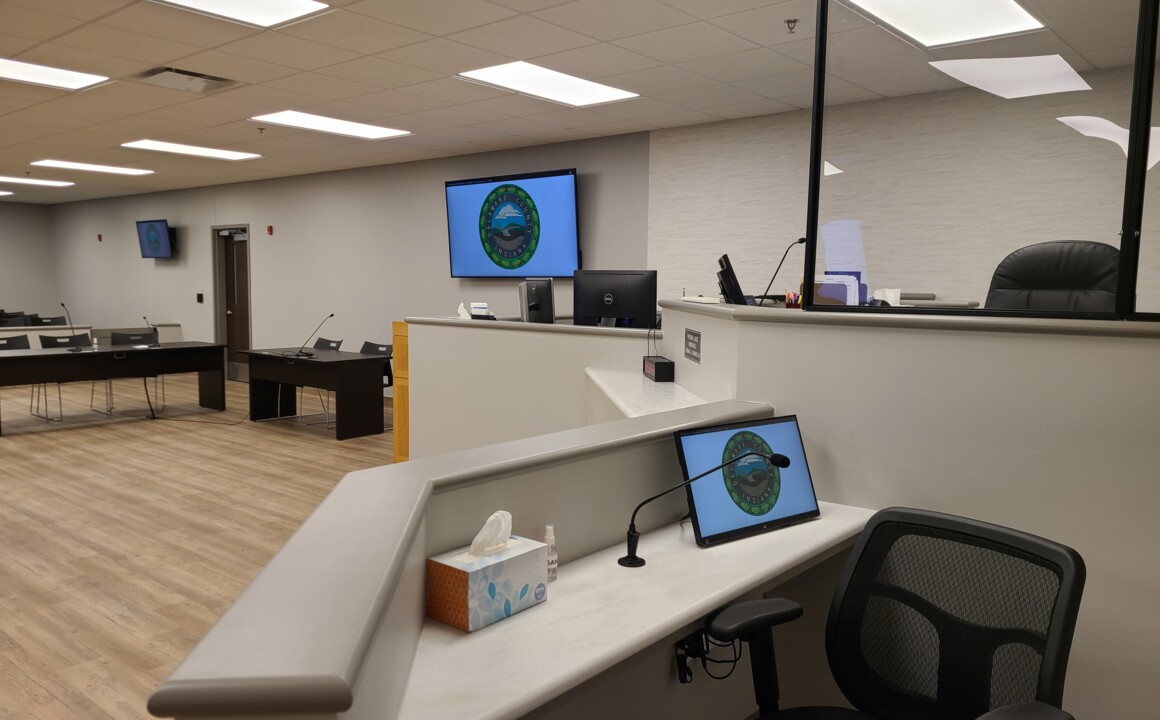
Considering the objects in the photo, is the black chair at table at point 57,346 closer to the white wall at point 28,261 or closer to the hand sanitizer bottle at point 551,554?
the white wall at point 28,261

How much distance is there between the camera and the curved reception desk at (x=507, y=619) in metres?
0.82

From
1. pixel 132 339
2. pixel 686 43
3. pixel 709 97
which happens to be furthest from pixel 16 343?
pixel 686 43

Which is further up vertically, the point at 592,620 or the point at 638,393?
the point at 638,393

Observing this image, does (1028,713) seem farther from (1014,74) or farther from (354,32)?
(354,32)

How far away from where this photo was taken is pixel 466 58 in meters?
4.66

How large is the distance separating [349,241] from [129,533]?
18.9 ft

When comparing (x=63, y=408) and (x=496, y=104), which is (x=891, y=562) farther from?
(x=63, y=408)

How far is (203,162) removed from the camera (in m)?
9.05

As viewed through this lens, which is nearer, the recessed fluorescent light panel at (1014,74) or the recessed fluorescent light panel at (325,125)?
the recessed fluorescent light panel at (1014,74)

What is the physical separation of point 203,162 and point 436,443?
571 cm

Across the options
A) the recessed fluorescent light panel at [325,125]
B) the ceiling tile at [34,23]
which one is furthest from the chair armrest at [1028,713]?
the recessed fluorescent light panel at [325,125]

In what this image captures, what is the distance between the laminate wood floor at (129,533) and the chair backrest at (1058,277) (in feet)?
10.2

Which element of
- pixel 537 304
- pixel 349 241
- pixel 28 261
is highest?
pixel 349 241

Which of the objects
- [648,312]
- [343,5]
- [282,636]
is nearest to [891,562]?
[282,636]
